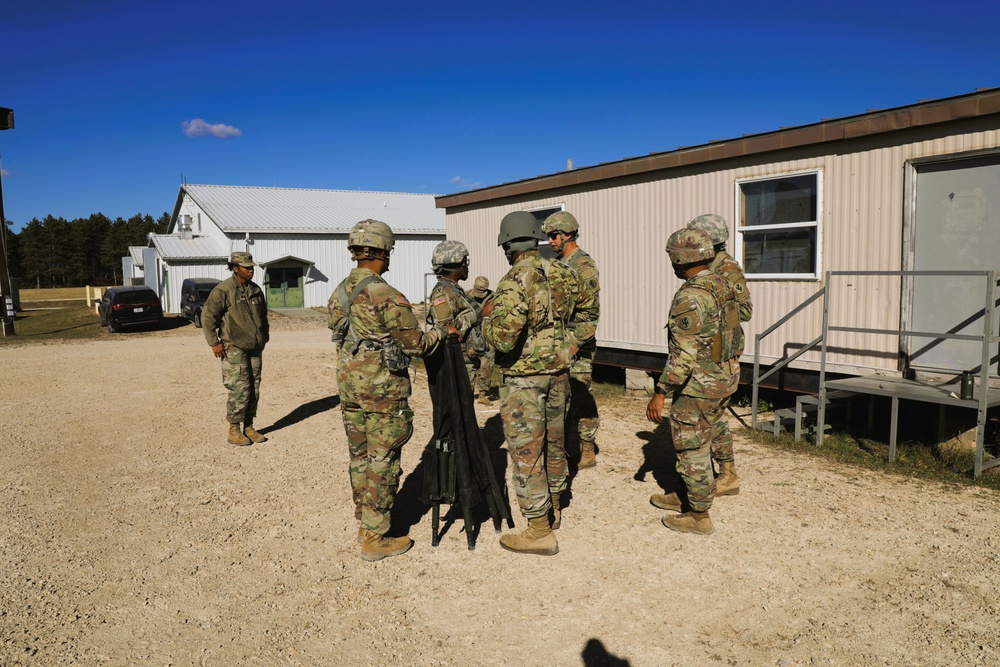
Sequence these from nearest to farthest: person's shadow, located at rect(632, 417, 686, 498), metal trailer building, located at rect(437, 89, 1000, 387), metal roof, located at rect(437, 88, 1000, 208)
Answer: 1. person's shadow, located at rect(632, 417, 686, 498)
2. metal roof, located at rect(437, 88, 1000, 208)
3. metal trailer building, located at rect(437, 89, 1000, 387)

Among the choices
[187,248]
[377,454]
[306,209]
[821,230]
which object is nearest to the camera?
[377,454]

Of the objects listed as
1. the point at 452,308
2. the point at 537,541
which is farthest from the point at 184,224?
the point at 537,541

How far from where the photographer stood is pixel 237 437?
6988mm

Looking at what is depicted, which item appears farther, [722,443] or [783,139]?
[783,139]

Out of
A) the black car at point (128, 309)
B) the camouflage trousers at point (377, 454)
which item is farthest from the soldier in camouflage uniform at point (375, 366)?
the black car at point (128, 309)

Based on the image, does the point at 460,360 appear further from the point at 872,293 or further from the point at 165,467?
the point at 872,293

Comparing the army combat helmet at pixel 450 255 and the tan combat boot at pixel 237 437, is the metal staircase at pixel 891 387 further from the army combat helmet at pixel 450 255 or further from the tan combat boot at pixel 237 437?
the tan combat boot at pixel 237 437

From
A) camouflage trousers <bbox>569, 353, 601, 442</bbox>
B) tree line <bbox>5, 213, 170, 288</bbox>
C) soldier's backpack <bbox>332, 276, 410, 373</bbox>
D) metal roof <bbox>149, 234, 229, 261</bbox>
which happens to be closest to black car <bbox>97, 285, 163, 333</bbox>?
metal roof <bbox>149, 234, 229, 261</bbox>

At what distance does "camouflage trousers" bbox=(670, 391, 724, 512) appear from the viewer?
4.29 metres

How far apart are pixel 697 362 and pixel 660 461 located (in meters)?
2.19

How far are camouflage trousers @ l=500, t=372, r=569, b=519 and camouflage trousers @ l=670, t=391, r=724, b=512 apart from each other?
30.3 inches

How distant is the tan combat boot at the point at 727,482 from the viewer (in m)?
5.18

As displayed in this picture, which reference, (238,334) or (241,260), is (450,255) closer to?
(241,260)

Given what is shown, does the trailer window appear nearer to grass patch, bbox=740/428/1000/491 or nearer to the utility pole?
grass patch, bbox=740/428/1000/491
